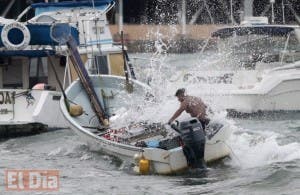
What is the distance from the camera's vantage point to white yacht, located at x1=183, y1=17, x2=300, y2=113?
21.7 m

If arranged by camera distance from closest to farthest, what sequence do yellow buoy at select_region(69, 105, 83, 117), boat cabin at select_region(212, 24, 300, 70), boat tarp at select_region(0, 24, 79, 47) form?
1. yellow buoy at select_region(69, 105, 83, 117)
2. boat tarp at select_region(0, 24, 79, 47)
3. boat cabin at select_region(212, 24, 300, 70)

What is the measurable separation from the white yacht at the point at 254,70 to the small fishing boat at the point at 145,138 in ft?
9.54

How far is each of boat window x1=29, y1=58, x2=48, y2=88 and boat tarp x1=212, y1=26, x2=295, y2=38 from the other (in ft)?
18.5

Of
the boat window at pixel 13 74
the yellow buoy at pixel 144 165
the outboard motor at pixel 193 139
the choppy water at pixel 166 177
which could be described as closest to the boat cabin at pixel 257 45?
the choppy water at pixel 166 177

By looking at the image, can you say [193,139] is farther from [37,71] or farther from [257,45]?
[257,45]

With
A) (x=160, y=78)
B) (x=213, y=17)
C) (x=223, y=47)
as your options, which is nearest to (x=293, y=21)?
(x=213, y=17)

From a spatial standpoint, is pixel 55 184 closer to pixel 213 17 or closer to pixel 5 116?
pixel 5 116

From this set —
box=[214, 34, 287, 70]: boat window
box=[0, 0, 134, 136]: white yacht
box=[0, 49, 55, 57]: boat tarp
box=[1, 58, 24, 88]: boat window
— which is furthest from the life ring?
box=[214, 34, 287, 70]: boat window

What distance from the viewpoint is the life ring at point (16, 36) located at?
18.8 metres

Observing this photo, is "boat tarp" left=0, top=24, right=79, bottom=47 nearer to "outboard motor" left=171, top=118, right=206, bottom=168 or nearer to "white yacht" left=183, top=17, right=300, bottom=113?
"white yacht" left=183, top=17, right=300, bottom=113

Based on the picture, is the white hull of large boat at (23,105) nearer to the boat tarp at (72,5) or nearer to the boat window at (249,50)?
the boat tarp at (72,5)

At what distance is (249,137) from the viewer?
54.5ft

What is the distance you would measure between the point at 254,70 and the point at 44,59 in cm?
584

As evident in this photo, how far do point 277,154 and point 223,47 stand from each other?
350 inches
